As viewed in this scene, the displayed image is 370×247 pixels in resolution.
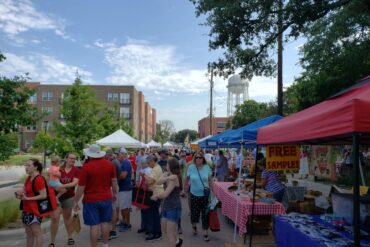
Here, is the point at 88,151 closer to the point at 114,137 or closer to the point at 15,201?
the point at 15,201

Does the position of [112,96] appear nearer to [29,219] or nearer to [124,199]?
[124,199]

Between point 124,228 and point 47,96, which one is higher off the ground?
point 47,96

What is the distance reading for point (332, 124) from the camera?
376cm

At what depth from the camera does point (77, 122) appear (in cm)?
2509

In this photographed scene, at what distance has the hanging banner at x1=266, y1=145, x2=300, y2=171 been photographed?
7113 millimetres

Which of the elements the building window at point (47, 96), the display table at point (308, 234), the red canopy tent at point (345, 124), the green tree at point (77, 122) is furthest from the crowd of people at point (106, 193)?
the building window at point (47, 96)

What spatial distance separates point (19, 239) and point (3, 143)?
219cm

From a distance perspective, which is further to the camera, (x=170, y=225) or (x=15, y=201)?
(x=15, y=201)

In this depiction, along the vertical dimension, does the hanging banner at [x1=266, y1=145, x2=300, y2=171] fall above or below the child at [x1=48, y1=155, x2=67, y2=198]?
above

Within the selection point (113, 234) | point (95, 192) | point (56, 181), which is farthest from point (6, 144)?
point (95, 192)

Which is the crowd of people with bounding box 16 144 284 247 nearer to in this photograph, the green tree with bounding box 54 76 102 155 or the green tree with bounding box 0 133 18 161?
the green tree with bounding box 0 133 18 161

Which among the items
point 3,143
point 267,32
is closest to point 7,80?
point 3,143

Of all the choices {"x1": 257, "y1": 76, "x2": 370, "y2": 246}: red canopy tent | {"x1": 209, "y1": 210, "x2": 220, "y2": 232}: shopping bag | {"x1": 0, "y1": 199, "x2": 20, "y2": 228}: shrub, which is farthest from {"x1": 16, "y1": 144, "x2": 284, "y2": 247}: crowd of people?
{"x1": 257, "y1": 76, "x2": 370, "y2": 246}: red canopy tent

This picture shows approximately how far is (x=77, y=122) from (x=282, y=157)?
66.1 feet
